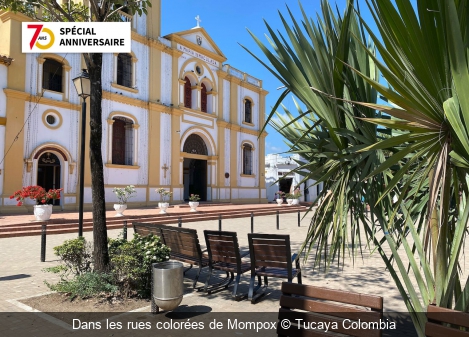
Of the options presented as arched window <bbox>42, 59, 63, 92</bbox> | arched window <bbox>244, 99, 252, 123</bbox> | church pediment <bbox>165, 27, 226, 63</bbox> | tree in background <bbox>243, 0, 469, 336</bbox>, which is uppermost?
church pediment <bbox>165, 27, 226, 63</bbox>

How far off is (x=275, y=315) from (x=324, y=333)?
2028 mm

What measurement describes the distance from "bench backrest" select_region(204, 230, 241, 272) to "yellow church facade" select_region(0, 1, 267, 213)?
13.5 metres

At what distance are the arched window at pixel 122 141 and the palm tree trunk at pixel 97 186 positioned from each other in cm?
1554

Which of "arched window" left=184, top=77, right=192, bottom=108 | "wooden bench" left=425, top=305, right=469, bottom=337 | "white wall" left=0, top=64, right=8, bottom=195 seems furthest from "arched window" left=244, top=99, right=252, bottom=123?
"wooden bench" left=425, top=305, right=469, bottom=337

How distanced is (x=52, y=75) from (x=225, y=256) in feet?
53.6

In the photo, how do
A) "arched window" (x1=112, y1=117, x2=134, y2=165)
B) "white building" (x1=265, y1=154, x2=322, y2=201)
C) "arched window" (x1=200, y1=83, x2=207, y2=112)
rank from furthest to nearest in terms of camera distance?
"white building" (x1=265, y1=154, x2=322, y2=201), "arched window" (x1=200, y1=83, x2=207, y2=112), "arched window" (x1=112, y1=117, x2=134, y2=165)

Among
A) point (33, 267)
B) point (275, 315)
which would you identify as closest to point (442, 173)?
point (275, 315)

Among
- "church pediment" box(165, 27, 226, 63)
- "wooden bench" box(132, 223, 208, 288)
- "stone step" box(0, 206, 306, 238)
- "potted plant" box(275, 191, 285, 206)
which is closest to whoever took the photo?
"wooden bench" box(132, 223, 208, 288)

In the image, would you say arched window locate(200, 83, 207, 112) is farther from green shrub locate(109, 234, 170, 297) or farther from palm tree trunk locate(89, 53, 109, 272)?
green shrub locate(109, 234, 170, 297)

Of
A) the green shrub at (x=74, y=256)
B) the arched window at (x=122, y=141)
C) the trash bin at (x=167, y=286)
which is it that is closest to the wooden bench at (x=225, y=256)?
the trash bin at (x=167, y=286)

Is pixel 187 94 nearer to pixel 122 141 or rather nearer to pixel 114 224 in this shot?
pixel 122 141

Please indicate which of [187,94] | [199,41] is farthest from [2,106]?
[199,41]

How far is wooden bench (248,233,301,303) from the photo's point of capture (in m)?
4.73

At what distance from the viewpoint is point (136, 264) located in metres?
4.75
